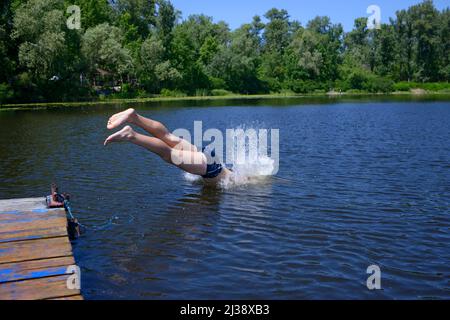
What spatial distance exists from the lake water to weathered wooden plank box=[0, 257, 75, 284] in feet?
2.42

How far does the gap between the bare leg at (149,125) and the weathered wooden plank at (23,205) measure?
2.14m

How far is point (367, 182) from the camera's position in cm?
1538

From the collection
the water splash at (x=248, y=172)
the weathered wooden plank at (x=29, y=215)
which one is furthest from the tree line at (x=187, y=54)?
the weathered wooden plank at (x=29, y=215)

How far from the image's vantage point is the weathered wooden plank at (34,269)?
22.2 feet

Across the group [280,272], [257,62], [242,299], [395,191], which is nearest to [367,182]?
[395,191]

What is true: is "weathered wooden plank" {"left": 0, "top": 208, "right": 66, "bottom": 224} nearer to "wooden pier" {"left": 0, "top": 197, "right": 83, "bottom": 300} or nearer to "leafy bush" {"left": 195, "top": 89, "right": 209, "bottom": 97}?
"wooden pier" {"left": 0, "top": 197, "right": 83, "bottom": 300}

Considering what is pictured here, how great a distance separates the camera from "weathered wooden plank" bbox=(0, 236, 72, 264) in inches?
292

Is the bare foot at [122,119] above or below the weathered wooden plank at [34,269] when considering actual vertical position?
above

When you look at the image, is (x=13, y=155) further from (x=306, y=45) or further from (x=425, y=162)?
(x=306, y=45)

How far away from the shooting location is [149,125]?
37.7ft

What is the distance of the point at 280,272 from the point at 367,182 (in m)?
7.96

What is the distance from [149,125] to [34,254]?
4665mm

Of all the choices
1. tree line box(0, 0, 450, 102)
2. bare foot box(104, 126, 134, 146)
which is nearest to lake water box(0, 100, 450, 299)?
bare foot box(104, 126, 134, 146)

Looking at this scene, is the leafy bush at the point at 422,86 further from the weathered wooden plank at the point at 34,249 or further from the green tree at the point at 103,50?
the weathered wooden plank at the point at 34,249
